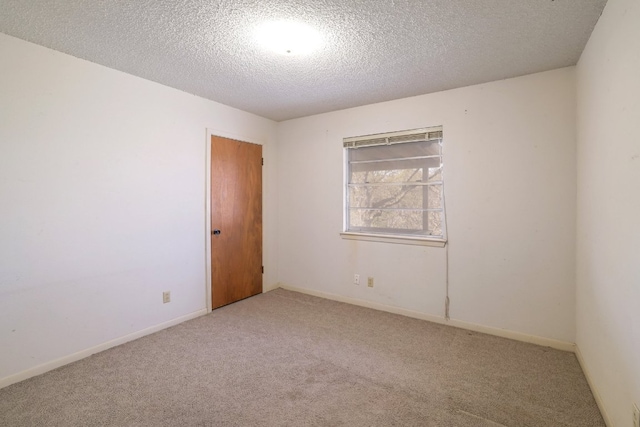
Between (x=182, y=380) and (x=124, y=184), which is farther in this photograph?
(x=124, y=184)

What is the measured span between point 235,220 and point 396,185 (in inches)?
80.0

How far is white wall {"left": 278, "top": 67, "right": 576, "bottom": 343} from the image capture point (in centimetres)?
265

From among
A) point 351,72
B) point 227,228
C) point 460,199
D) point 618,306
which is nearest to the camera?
point 618,306

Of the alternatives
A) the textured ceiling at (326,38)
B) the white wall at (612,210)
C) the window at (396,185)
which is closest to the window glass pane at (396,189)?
the window at (396,185)

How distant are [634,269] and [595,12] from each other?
5.08 ft

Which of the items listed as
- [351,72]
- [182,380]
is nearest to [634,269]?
[351,72]

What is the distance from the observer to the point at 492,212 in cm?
295

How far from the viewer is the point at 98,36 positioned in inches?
85.3

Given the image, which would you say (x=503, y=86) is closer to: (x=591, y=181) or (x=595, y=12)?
(x=595, y=12)

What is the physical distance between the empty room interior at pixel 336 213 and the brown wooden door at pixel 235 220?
0.11 ft

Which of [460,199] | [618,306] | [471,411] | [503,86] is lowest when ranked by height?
[471,411]

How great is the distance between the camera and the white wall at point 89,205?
86.5 inches

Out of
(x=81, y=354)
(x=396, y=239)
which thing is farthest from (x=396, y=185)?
(x=81, y=354)

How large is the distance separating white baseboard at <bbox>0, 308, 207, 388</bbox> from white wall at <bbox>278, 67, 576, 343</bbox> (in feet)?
6.36
